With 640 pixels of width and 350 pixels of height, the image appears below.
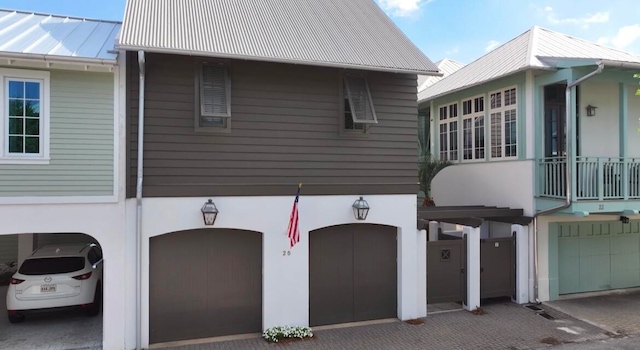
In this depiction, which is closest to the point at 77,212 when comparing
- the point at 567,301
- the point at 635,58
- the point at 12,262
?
the point at 12,262

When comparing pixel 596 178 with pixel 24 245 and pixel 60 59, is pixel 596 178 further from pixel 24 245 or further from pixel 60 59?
pixel 24 245

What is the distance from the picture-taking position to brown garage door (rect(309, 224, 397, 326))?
309 inches

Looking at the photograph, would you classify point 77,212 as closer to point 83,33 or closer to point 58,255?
point 58,255

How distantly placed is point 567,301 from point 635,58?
638cm

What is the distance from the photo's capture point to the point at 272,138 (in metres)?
7.48

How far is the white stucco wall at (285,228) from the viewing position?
688cm

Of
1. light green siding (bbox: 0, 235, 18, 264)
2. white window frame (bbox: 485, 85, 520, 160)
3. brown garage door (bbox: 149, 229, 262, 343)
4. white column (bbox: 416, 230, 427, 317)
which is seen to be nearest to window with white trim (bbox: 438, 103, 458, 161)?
white window frame (bbox: 485, 85, 520, 160)

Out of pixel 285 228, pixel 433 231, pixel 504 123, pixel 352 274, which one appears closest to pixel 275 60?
pixel 285 228

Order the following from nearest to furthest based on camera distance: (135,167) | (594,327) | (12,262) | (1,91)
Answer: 1. (1,91)
2. (135,167)
3. (594,327)
4. (12,262)

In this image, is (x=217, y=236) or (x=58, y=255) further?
(x=58, y=255)

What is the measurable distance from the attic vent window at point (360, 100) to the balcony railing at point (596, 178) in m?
4.56

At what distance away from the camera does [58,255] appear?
7984 millimetres

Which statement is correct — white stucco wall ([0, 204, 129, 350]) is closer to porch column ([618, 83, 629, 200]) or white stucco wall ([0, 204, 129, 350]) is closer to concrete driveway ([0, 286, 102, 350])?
concrete driveway ([0, 286, 102, 350])

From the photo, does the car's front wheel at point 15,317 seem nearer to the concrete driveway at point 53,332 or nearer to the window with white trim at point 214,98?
the concrete driveway at point 53,332
